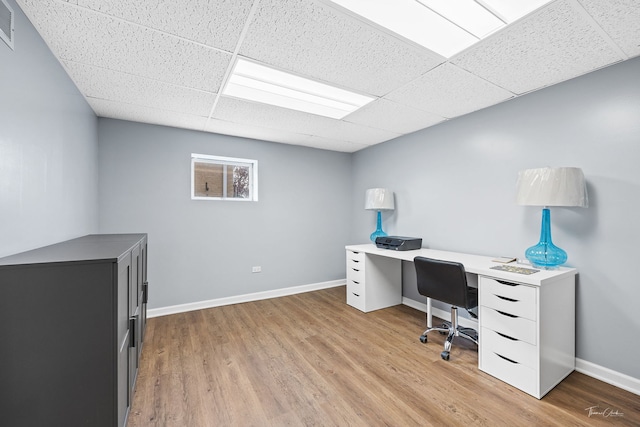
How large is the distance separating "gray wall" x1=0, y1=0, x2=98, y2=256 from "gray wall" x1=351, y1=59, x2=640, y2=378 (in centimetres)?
345

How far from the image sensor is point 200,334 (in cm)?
270

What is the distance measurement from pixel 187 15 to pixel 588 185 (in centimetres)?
296

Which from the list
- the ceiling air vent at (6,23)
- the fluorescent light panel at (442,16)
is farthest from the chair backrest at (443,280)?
the ceiling air vent at (6,23)

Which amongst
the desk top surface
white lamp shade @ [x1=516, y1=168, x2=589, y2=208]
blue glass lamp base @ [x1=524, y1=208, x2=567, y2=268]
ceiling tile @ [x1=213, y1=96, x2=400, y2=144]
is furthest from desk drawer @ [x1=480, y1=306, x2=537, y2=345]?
ceiling tile @ [x1=213, y1=96, x2=400, y2=144]

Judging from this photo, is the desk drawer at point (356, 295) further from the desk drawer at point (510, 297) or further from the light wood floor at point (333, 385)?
the desk drawer at point (510, 297)

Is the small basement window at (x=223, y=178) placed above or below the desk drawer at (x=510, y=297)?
above

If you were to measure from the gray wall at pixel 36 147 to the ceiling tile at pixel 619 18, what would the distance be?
2.88 meters

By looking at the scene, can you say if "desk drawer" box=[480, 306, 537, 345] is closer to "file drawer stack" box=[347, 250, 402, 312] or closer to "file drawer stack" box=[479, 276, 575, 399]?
"file drawer stack" box=[479, 276, 575, 399]

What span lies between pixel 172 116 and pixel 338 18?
7.32 feet

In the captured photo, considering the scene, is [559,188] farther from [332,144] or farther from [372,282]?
[332,144]

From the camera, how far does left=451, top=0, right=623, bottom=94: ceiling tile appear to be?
1471 mm

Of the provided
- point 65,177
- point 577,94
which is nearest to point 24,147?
point 65,177

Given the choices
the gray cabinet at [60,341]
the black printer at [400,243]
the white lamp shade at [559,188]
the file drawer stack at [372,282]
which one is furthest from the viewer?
the file drawer stack at [372,282]

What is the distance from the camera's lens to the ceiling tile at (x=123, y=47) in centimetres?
143
